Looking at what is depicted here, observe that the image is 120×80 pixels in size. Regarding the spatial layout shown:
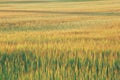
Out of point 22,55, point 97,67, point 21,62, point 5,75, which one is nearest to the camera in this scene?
point 5,75

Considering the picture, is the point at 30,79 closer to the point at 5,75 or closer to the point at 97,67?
the point at 5,75

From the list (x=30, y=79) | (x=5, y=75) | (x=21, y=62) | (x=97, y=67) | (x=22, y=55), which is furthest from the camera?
(x=22, y=55)

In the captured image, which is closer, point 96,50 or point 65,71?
point 65,71

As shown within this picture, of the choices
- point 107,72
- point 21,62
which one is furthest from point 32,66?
point 107,72

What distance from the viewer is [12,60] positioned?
687 centimetres

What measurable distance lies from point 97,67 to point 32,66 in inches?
40.8

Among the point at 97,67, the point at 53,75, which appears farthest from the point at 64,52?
the point at 53,75

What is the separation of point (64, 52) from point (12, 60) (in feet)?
3.27

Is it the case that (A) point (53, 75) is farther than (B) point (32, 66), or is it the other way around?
(B) point (32, 66)

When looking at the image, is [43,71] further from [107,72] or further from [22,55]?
[22,55]

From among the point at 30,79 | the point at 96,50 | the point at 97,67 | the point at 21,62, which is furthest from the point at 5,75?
the point at 96,50

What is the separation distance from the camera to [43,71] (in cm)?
596

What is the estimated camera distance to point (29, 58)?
704 cm

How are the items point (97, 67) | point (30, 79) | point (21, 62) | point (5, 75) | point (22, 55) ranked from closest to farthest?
point (30, 79) → point (5, 75) → point (97, 67) → point (21, 62) → point (22, 55)
